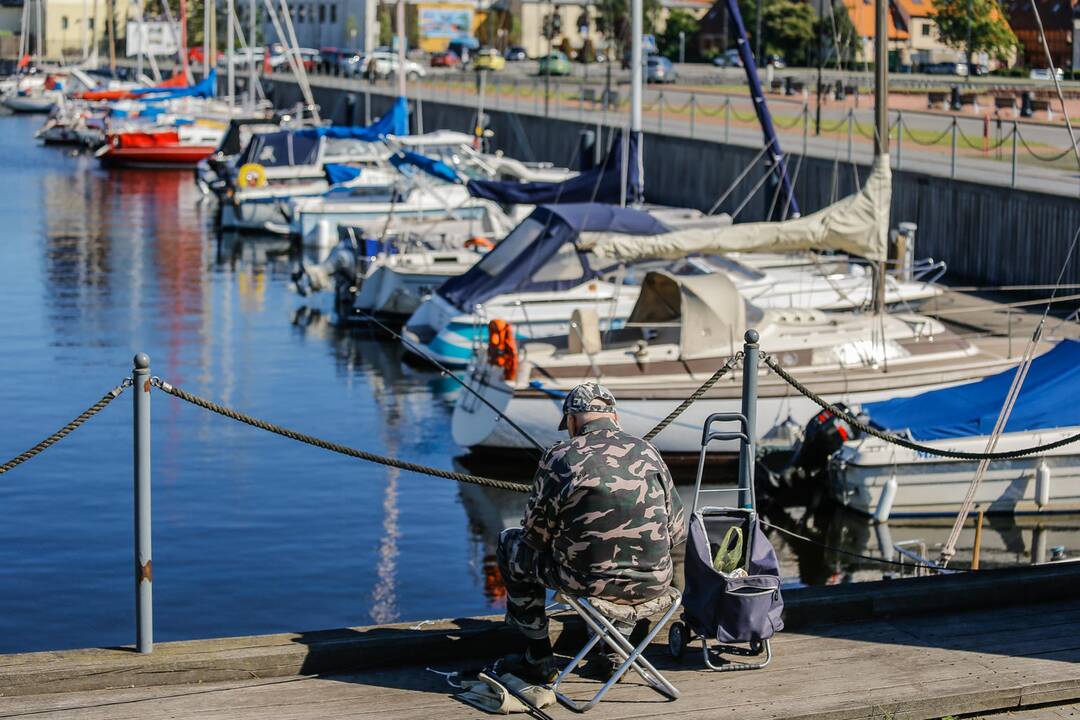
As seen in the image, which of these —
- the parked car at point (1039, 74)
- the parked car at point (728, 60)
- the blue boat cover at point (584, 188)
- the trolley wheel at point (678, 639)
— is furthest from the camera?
the parked car at point (728, 60)

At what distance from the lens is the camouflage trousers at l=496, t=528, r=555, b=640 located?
6.99m

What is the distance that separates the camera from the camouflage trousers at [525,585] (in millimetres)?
6992

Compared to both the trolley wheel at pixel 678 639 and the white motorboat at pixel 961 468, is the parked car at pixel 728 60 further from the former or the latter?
the trolley wheel at pixel 678 639

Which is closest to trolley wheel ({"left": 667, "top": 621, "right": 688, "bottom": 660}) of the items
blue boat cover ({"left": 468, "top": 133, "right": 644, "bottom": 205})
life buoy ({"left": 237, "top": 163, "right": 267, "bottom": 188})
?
blue boat cover ({"left": 468, "top": 133, "right": 644, "bottom": 205})

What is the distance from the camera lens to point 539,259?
22.9m

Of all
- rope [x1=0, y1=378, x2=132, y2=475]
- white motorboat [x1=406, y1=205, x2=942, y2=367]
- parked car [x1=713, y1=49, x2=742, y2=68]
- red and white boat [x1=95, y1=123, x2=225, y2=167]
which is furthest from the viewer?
parked car [x1=713, y1=49, x2=742, y2=68]

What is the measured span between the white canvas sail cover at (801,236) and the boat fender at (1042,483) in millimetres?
4566

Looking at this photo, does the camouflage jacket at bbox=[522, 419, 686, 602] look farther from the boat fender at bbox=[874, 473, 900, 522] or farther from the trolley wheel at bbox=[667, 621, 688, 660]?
the boat fender at bbox=[874, 473, 900, 522]

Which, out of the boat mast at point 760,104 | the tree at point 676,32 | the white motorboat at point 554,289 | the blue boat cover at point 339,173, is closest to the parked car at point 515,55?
the tree at point 676,32

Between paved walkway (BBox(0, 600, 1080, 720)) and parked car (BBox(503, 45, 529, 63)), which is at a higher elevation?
parked car (BBox(503, 45, 529, 63))

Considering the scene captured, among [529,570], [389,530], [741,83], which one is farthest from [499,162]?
[741,83]

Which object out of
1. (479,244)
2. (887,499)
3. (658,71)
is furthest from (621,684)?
(658,71)

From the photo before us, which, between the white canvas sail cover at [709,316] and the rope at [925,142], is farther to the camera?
the rope at [925,142]

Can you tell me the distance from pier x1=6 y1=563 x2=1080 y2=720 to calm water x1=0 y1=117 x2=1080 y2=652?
22.3 ft
